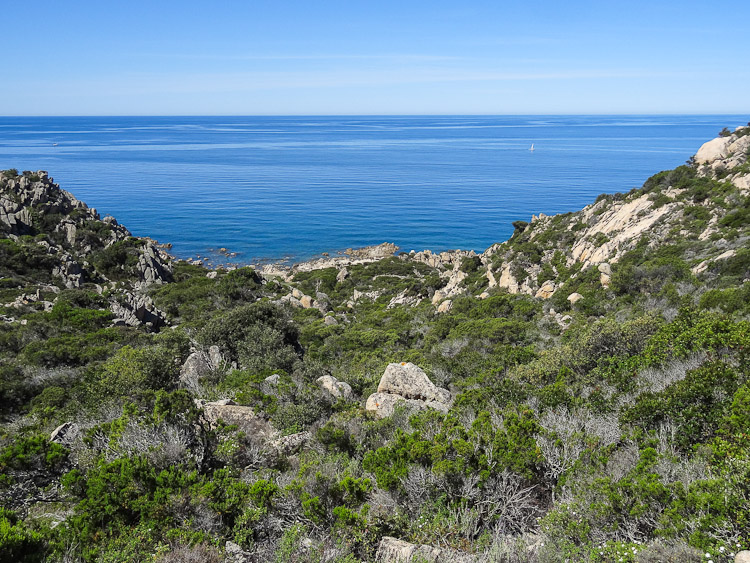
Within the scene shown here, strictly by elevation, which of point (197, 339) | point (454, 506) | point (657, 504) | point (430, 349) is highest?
point (657, 504)

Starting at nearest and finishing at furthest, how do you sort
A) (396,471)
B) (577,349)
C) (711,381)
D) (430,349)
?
(396,471) < (711,381) < (577,349) < (430,349)

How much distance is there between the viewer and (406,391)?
11477mm

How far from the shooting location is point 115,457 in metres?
6.90

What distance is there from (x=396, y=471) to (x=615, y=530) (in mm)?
2691

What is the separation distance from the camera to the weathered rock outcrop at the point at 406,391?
10.9 meters

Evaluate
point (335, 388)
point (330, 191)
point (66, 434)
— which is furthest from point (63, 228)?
point (330, 191)

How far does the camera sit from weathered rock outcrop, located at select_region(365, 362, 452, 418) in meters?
10.9

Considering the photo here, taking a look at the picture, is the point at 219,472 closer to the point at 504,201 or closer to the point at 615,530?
the point at 615,530

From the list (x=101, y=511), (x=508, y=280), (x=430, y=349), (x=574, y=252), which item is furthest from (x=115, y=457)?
(x=574, y=252)

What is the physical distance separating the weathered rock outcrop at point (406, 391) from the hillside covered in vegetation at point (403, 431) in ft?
0.18

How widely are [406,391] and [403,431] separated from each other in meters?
3.44

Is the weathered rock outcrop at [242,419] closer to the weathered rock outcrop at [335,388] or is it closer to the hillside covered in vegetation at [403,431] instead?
the hillside covered in vegetation at [403,431]

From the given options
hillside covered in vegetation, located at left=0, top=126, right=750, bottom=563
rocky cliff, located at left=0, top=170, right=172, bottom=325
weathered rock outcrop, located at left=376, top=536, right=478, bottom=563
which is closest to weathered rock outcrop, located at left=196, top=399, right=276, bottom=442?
hillside covered in vegetation, located at left=0, top=126, right=750, bottom=563

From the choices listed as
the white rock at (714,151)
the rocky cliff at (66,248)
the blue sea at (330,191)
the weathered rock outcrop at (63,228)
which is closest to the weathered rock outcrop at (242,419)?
the rocky cliff at (66,248)
